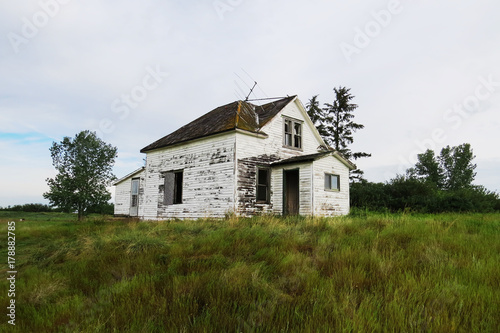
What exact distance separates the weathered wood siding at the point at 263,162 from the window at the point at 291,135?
0.31 meters

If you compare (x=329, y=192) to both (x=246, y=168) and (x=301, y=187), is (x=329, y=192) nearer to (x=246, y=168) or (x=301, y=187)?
(x=301, y=187)

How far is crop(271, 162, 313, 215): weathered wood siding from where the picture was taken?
14281 millimetres

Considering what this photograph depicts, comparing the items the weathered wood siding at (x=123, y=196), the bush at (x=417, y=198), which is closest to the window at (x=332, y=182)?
the bush at (x=417, y=198)

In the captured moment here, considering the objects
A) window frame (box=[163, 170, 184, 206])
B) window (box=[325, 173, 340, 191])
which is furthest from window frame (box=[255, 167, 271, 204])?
window frame (box=[163, 170, 184, 206])

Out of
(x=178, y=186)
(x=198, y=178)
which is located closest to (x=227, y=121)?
(x=198, y=178)

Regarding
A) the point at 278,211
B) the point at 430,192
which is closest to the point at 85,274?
the point at 278,211

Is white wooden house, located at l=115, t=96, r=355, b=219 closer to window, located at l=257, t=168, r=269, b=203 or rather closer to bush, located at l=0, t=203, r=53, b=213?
window, located at l=257, t=168, r=269, b=203

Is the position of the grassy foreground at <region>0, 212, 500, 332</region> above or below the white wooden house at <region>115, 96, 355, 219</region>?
below

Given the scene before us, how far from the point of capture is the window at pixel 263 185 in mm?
15344

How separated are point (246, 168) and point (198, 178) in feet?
8.92

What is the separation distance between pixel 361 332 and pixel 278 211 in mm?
12412

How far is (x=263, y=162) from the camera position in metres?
15.5

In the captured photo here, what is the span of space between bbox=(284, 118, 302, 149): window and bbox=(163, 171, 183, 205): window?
20.2 feet

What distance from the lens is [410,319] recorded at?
9.51 feet
